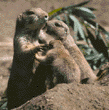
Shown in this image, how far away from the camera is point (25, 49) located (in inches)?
45.8

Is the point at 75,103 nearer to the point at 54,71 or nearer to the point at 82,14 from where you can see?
the point at 54,71

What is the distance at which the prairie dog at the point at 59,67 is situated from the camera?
107 cm

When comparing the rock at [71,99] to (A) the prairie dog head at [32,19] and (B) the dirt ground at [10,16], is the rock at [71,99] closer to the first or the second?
(A) the prairie dog head at [32,19]

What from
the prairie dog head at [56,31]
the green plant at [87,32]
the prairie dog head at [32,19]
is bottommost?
the green plant at [87,32]

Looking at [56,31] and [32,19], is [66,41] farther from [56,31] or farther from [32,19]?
[32,19]

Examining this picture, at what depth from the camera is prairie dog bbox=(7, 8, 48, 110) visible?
46.5 inches

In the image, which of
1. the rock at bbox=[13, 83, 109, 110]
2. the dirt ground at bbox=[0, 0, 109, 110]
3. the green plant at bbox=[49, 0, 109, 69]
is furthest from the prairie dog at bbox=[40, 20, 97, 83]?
the green plant at bbox=[49, 0, 109, 69]

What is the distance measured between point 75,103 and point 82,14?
317 cm

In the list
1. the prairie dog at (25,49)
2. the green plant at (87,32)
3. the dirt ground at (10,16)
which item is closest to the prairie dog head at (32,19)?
the prairie dog at (25,49)

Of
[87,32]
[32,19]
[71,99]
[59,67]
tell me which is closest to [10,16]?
[87,32]

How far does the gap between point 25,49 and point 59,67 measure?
0.31 meters

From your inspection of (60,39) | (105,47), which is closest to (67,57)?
(60,39)

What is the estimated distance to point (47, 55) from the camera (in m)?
1.12

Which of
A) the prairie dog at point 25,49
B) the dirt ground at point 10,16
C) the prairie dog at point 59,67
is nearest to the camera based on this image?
the prairie dog at point 59,67
